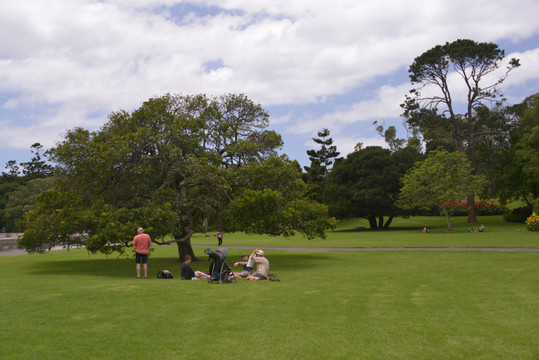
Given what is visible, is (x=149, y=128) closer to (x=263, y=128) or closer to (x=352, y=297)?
(x=263, y=128)

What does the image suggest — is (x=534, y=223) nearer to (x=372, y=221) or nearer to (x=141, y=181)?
(x=372, y=221)

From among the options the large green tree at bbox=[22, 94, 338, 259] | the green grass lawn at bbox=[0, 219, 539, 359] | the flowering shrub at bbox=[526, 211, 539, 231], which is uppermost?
the large green tree at bbox=[22, 94, 338, 259]

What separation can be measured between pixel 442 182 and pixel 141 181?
122 feet

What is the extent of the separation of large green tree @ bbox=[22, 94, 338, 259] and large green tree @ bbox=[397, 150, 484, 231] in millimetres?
29350

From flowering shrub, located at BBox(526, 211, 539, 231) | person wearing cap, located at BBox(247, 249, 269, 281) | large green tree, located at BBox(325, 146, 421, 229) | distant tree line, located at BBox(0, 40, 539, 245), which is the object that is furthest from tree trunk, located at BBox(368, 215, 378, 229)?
person wearing cap, located at BBox(247, 249, 269, 281)

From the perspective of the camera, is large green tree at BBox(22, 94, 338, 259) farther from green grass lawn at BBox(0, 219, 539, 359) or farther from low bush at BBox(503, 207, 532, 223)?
low bush at BBox(503, 207, 532, 223)

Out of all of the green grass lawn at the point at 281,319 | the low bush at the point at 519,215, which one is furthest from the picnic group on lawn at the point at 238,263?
the low bush at the point at 519,215

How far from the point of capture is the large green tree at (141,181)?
19984 millimetres

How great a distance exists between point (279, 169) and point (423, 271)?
8733mm

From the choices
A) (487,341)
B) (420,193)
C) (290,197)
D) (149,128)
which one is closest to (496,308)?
(487,341)

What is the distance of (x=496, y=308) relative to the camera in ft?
32.5

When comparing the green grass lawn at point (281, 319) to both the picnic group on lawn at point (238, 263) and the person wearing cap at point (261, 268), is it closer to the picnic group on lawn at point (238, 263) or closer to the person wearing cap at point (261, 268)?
the person wearing cap at point (261, 268)

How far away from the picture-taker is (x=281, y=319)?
9.05m

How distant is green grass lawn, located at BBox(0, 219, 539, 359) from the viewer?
274 inches
